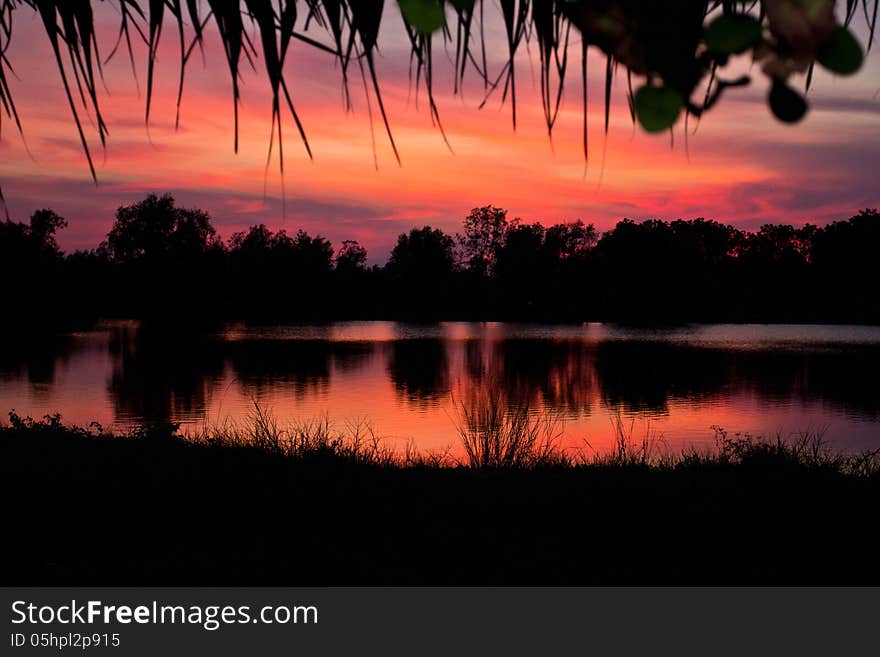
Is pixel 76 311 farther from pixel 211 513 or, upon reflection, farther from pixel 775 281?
pixel 211 513

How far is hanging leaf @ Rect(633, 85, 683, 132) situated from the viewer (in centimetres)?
94

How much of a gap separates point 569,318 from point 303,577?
85.3 meters

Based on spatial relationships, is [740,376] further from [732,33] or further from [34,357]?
[732,33]

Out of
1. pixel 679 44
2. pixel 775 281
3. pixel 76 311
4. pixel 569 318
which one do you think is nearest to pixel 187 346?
Answer: pixel 76 311

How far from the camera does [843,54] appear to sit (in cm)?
88

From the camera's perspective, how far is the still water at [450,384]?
1886 centimetres

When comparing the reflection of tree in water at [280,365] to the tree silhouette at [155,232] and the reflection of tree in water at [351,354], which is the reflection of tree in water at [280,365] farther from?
the tree silhouette at [155,232]

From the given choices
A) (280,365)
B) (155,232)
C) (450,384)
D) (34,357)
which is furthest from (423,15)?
(155,232)

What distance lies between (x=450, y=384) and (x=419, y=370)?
5.17 m

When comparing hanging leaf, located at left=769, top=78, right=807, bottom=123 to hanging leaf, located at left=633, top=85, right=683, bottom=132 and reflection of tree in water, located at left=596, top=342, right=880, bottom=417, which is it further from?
reflection of tree in water, located at left=596, top=342, right=880, bottom=417

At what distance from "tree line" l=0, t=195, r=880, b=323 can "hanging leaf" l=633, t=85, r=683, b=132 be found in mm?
76348

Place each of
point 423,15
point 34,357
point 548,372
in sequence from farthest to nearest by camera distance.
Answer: point 34,357 → point 548,372 → point 423,15

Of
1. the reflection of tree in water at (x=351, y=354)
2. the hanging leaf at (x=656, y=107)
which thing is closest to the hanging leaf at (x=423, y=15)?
the hanging leaf at (x=656, y=107)

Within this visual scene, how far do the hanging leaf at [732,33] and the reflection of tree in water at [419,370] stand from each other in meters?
21.4
